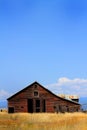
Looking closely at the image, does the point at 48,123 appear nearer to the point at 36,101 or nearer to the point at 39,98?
the point at 39,98

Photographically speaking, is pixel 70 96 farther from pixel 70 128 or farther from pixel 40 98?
pixel 70 128

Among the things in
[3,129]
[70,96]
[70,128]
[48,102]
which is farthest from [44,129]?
[70,96]

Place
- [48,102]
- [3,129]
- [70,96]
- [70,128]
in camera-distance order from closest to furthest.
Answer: [70,128] < [3,129] < [48,102] < [70,96]

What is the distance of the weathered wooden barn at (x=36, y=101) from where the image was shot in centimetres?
6906

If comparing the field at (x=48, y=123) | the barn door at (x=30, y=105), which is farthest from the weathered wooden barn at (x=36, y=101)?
the field at (x=48, y=123)

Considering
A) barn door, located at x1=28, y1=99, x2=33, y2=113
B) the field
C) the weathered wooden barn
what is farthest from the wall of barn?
the field

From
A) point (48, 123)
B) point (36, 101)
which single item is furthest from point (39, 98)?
point (48, 123)

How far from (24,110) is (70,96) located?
12.5m

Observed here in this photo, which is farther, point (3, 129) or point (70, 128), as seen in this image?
point (3, 129)

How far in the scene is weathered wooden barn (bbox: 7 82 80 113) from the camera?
6906 centimetres

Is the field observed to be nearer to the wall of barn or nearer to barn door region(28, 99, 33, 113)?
the wall of barn

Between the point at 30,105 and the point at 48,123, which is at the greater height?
the point at 30,105

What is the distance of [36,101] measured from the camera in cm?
6956

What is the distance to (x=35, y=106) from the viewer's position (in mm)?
69188
